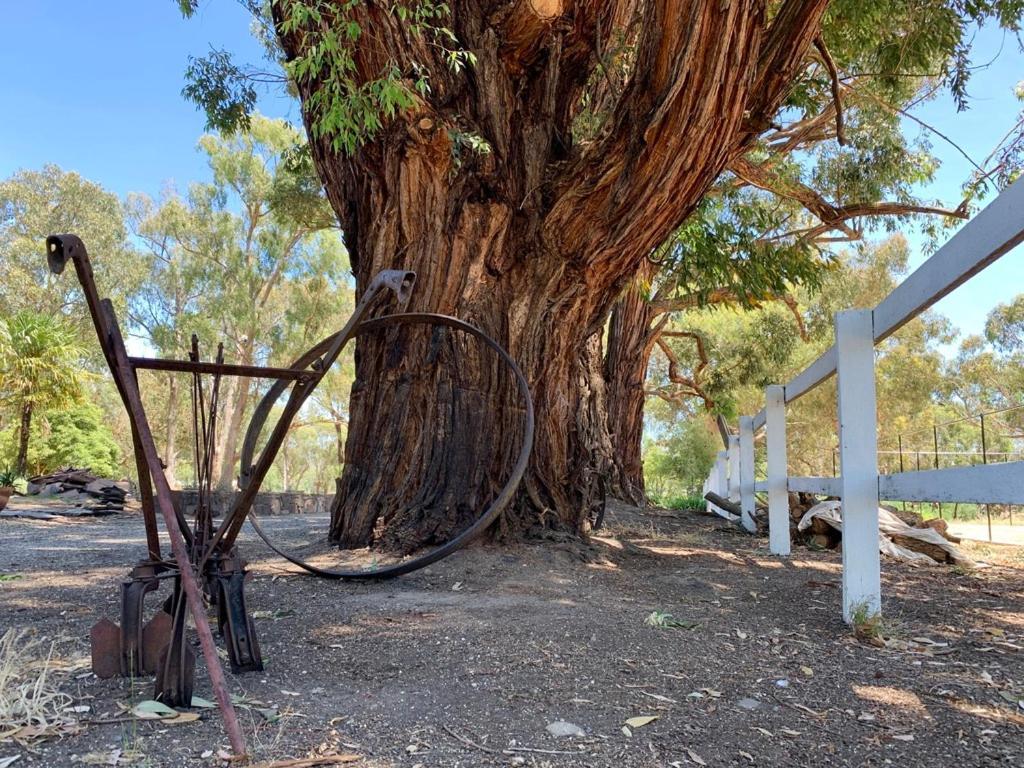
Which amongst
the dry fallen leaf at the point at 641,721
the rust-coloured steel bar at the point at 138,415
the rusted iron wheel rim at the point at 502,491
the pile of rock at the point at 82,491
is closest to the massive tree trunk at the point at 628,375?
the pile of rock at the point at 82,491

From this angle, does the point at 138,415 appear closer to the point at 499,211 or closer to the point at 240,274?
the point at 499,211

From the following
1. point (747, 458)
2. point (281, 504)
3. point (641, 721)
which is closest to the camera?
point (641, 721)

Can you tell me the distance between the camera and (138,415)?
199cm

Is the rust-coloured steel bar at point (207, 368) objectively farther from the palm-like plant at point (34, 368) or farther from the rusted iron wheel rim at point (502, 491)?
the palm-like plant at point (34, 368)

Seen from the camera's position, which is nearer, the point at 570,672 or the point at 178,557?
the point at 178,557

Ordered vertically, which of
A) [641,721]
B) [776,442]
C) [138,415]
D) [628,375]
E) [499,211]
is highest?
[628,375]

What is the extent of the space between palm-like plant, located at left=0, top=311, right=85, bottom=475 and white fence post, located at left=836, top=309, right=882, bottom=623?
15135 millimetres

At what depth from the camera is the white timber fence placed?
2035 millimetres

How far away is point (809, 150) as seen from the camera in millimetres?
10477

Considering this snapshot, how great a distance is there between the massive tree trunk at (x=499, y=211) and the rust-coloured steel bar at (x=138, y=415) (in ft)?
6.80

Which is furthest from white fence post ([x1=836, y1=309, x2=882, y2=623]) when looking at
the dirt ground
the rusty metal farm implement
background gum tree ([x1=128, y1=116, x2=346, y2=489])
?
background gum tree ([x1=128, y1=116, x2=346, y2=489])

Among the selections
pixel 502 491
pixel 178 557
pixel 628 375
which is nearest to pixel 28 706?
pixel 178 557

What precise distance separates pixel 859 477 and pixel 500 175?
2524mm

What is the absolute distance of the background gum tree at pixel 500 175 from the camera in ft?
12.2
